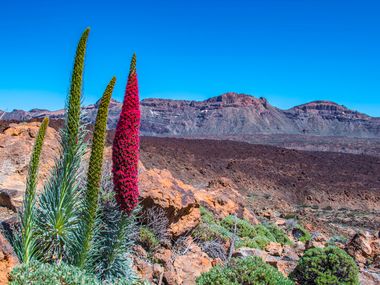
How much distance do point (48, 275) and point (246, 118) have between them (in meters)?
153

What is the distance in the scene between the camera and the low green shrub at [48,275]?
3.40 metres

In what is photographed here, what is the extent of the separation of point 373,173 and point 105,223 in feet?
150

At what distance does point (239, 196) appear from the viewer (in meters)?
19.7

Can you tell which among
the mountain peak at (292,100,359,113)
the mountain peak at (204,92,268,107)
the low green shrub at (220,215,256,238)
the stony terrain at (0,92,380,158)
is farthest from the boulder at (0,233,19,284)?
the mountain peak at (292,100,359,113)

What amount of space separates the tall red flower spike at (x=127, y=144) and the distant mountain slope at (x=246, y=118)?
141283 millimetres

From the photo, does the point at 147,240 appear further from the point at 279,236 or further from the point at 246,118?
the point at 246,118

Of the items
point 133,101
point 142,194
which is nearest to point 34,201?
point 133,101

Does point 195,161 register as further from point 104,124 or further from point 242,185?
point 104,124

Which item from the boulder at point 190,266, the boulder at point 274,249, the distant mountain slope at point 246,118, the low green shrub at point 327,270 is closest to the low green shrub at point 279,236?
the boulder at point 274,249

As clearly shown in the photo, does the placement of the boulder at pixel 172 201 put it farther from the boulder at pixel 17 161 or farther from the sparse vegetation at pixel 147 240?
the boulder at pixel 17 161

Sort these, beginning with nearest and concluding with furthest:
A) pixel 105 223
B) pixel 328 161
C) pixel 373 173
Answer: pixel 105 223 < pixel 373 173 < pixel 328 161

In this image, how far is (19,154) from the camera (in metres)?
8.07

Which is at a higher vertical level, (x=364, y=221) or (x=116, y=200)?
(x=116, y=200)

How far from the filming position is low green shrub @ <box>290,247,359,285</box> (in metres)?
7.33
